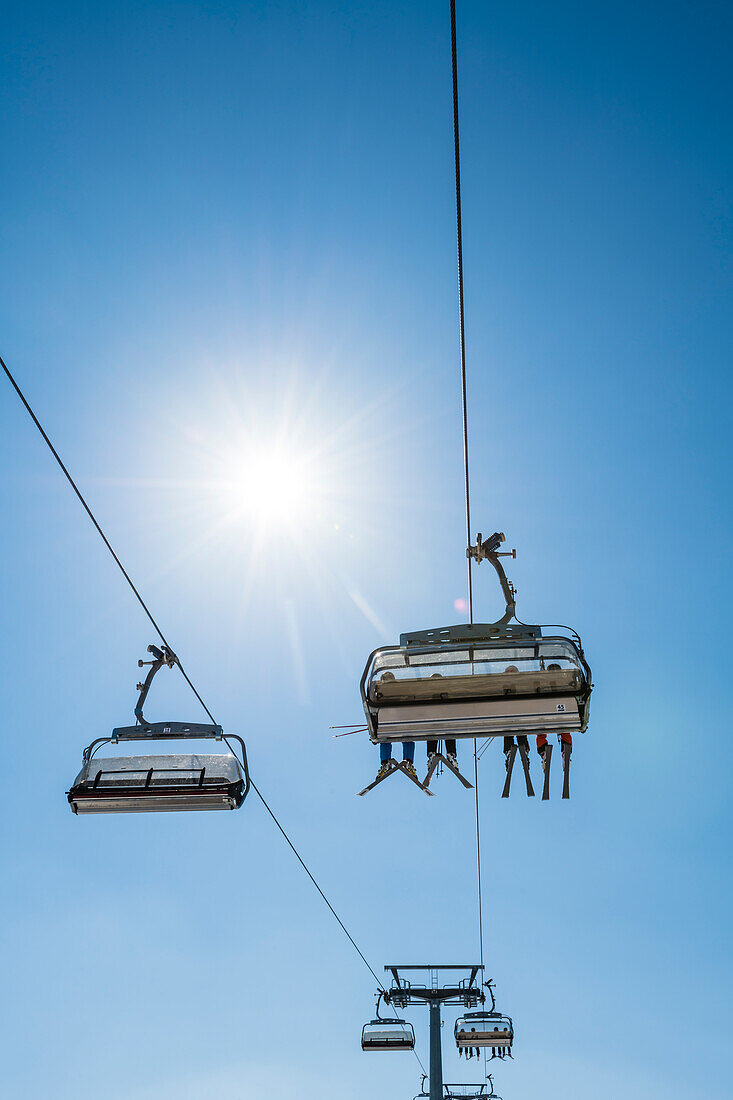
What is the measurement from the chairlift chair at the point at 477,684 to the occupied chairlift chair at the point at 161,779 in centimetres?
134

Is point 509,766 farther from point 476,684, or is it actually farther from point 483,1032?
point 483,1032

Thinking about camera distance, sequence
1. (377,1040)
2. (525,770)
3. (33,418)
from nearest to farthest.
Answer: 1. (33,418)
2. (525,770)
3. (377,1040)

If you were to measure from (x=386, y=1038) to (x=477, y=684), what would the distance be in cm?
1687

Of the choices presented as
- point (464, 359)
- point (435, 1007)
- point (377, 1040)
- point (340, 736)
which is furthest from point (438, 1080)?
point (464, 359)

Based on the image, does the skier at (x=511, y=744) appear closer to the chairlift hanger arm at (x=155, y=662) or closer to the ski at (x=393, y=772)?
the ski at (x=393, y=772)

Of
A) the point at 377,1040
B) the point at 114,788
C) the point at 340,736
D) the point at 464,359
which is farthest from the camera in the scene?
the point at 377,1040

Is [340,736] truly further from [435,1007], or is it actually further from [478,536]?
[435,1007]

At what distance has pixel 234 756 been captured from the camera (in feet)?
21.4

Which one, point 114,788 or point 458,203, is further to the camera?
point 114,788

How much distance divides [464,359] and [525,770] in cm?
389

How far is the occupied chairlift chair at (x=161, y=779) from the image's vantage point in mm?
6340

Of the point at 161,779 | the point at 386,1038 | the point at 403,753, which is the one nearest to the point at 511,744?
the point at 403,753

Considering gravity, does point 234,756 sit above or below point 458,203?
below

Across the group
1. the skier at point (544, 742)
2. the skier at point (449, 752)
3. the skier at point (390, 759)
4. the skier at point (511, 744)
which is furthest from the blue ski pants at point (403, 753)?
the skier at point (544, 742)
